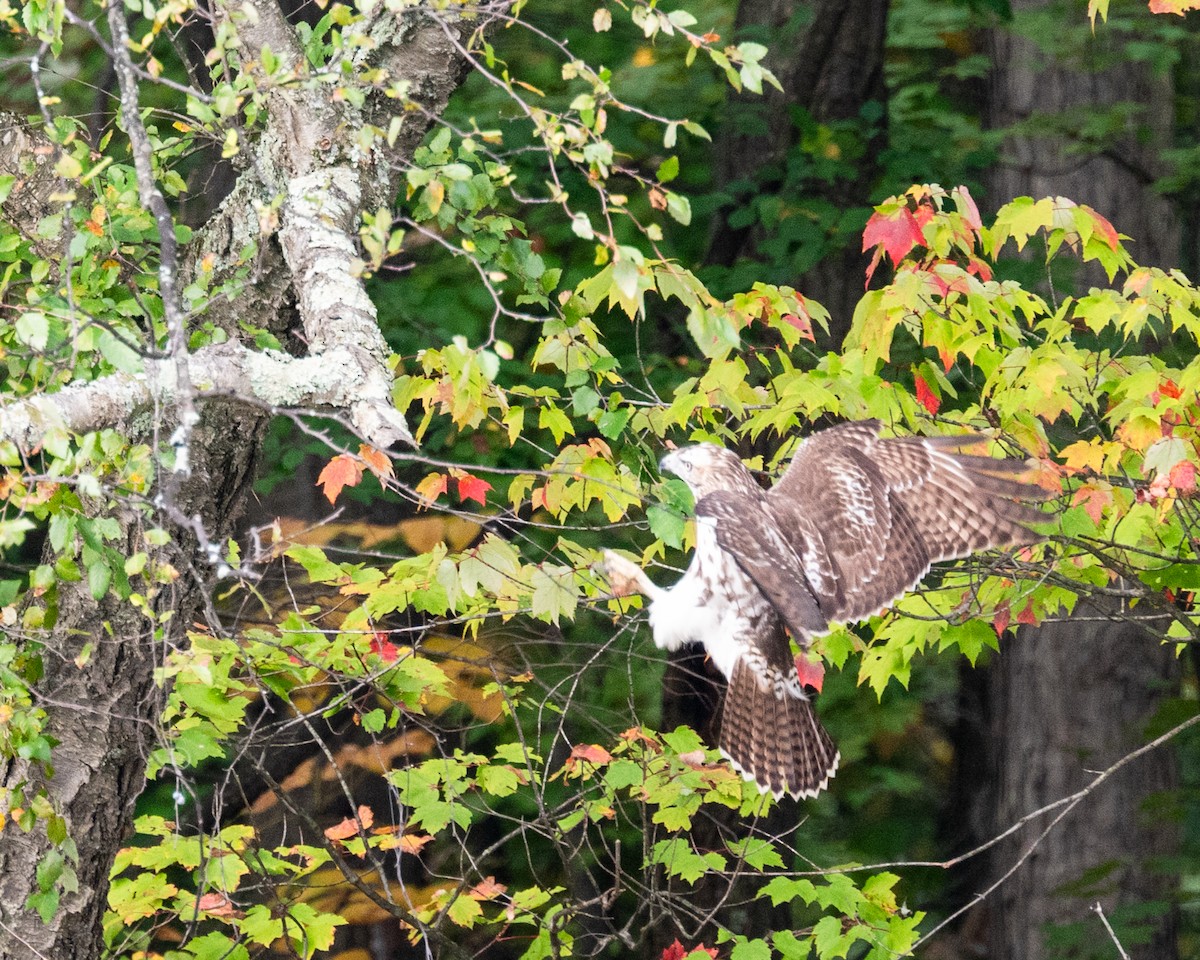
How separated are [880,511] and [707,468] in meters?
0.41

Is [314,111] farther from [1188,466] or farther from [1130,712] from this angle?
[1130,712]

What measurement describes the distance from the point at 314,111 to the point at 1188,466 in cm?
211

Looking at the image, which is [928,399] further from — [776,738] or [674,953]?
[674,953]

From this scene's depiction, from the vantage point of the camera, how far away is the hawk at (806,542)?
291 cm

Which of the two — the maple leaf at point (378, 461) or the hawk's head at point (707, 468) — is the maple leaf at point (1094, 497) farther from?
the maple leaf at point (378, 461)

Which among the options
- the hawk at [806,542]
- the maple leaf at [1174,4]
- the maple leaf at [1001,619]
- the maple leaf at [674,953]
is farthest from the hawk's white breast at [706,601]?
the maple leaf at [1174,4]

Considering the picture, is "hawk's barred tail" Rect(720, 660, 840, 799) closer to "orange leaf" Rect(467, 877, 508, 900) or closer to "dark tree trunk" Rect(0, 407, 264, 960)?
"orange leaf" Rect(467, 877, 508, 900)

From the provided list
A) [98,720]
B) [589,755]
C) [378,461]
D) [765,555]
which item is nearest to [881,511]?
[765,555]

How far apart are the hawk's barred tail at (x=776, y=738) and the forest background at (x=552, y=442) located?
0.34 m

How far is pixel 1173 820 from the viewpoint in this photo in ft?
20.9

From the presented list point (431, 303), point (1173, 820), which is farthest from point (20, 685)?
point (1173, 820)

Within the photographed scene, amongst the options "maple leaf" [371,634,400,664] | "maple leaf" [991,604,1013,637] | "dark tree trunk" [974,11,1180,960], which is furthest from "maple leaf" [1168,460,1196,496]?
"dark tree trunk" [974,11,1180,960]

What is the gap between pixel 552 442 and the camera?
5.78 metres

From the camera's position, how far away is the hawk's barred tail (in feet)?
10.8
